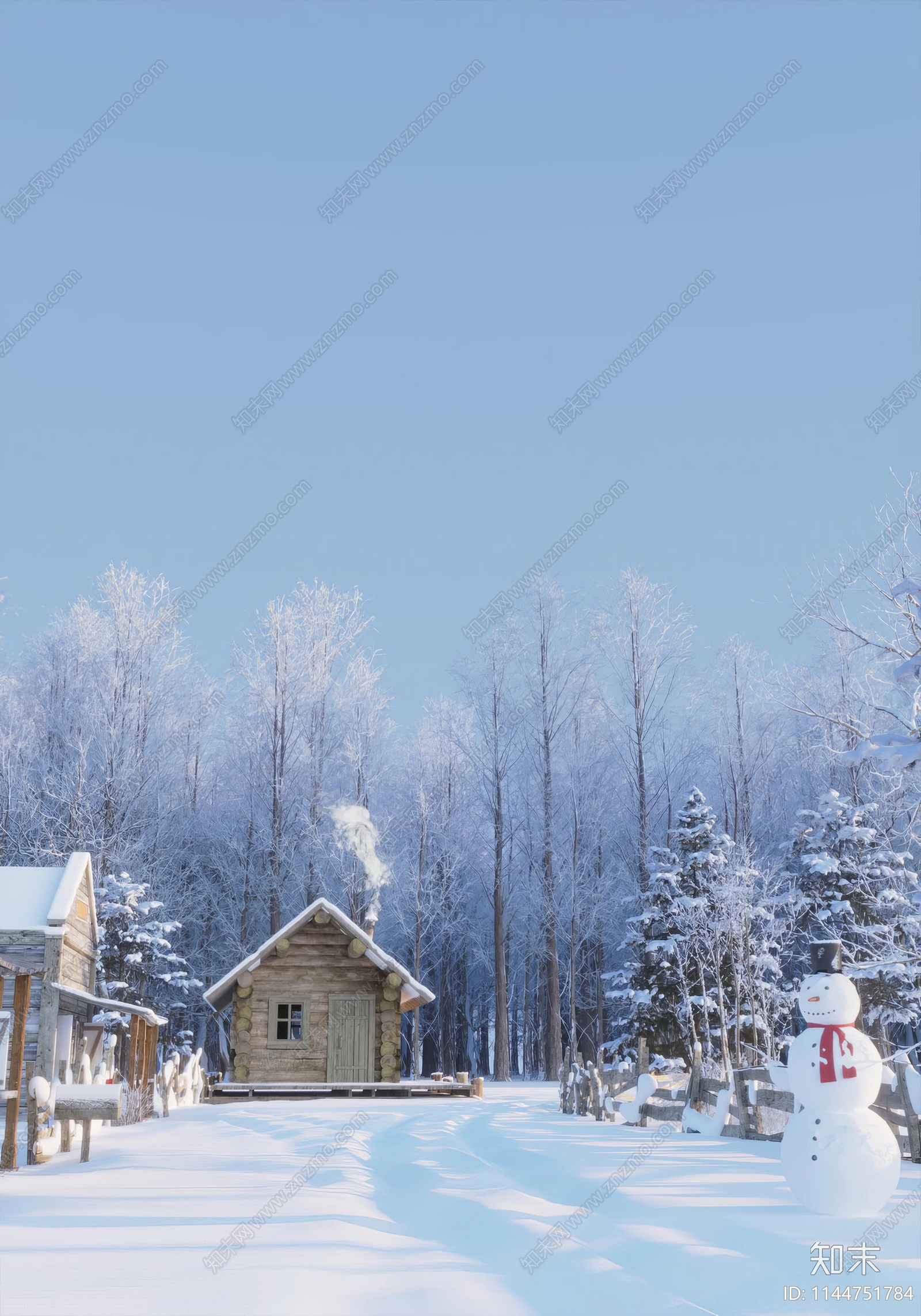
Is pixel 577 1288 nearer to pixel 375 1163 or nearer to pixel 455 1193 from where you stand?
pixel 455 1193

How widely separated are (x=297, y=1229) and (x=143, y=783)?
28.9 m

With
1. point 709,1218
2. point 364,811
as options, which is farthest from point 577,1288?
point 364,811

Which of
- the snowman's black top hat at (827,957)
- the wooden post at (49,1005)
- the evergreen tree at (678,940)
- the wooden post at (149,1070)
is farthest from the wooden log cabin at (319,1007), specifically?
the snowman's black top hat at (827,957)

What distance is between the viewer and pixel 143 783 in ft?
113

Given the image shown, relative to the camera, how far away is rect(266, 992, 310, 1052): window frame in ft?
86.3

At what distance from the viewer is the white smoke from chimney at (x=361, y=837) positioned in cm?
3547

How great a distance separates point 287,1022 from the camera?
26703 mm

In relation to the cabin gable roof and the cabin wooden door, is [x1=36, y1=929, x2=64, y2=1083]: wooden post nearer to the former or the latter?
the cabin gable roof

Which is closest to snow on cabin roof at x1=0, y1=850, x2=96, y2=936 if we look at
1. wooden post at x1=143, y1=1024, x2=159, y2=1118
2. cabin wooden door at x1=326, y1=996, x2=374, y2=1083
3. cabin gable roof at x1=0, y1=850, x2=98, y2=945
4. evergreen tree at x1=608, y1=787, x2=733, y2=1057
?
cabin gable roof at x1=0, y1=850, x2=98, y2=945

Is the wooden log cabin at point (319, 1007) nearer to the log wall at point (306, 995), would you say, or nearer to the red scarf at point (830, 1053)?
the log wall at point (306, 995)

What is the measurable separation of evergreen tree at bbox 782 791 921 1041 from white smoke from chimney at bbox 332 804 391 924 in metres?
12.8

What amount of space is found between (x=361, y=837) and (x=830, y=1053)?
96.5ft

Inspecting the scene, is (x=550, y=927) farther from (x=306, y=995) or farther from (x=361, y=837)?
(x=306, y=995)

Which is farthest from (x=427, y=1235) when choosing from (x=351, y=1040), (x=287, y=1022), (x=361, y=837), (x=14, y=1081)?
(x=361, y=837)
